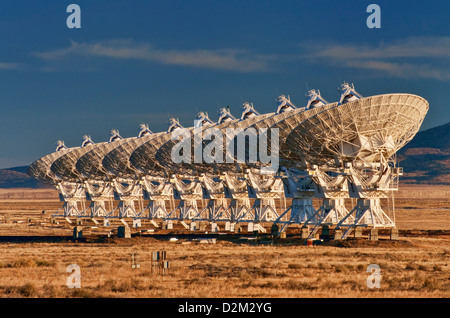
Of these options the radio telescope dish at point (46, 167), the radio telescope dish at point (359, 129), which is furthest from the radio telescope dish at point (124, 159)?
the radio telescope dish at point (359, 129)

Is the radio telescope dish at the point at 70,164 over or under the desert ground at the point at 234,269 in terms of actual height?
over

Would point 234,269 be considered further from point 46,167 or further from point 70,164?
point 46,167

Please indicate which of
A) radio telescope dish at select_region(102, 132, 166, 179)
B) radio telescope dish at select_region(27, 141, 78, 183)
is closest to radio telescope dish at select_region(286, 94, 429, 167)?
radio telescope dish at select_region(102, 132, 166, 179)

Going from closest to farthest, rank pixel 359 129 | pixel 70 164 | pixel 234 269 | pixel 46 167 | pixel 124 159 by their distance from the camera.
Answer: pixel 234 269 → pixel 359 129 → pixel 124 159 → pixel 70 164 → pixel 46 167

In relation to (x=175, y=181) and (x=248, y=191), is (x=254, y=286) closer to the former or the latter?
(x=248, y=191)

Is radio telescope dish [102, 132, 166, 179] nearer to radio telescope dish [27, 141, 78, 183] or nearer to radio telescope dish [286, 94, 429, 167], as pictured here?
radio telescope dish [27, 141, 78, 183]

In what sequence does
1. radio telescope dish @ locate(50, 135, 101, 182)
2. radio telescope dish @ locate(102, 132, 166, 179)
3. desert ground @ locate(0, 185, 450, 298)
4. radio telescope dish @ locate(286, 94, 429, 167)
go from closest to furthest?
desert ground @ locate(0, 185, 450, 298), radio telescope dish @ locate(286, 94, 429, 167), radio telescope dish @ locate(102, 132, 166, 179), radio telescope dish @ locate(50, 135, 101, 182)

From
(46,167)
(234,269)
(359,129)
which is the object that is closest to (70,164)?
(46,167)

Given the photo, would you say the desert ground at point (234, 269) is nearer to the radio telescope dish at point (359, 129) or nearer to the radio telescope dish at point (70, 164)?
the radio telescope dish at point (359, 129)

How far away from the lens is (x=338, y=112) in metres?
47.2

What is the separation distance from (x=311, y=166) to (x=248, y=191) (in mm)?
13898

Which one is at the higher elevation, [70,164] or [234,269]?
[70,164]

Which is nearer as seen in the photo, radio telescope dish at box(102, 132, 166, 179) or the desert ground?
the desert ground
